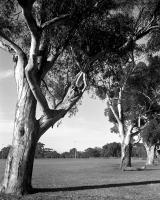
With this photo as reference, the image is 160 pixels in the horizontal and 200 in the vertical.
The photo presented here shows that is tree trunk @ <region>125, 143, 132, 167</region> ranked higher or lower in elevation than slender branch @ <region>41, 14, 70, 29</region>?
lower

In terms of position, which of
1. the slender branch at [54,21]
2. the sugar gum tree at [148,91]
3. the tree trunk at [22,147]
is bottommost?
the tree trunk at [22,147]

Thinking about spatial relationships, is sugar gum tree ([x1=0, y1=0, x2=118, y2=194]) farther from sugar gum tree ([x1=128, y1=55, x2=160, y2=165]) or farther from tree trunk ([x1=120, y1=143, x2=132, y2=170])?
tree trunk ([x1=120, y1=143, x2=132, y2=170])

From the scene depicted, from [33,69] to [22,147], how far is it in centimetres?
362

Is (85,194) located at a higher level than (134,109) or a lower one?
lower

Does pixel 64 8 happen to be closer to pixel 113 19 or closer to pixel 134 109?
pixel 113 19

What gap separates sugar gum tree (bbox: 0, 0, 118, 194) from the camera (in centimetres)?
1434

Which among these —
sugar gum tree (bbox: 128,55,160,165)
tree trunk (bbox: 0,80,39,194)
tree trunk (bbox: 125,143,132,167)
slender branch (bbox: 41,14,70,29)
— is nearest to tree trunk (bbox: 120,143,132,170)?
tree trunk (bbox: 125,143,132,167)

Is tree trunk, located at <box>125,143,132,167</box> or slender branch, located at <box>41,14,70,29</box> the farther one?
tree trunk, located at <box>125,143,132,167</box>

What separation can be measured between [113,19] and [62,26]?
3937mm

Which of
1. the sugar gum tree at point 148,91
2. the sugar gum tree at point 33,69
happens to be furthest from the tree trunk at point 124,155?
the sugar gum tree at point 33,69

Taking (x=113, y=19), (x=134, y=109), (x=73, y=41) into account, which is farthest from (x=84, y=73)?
(x=134, y=109)

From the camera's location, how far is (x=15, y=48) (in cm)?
1555

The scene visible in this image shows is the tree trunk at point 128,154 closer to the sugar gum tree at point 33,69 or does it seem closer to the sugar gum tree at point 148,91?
the sugar gum tree at point 148,91

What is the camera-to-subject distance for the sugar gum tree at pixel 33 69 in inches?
565
